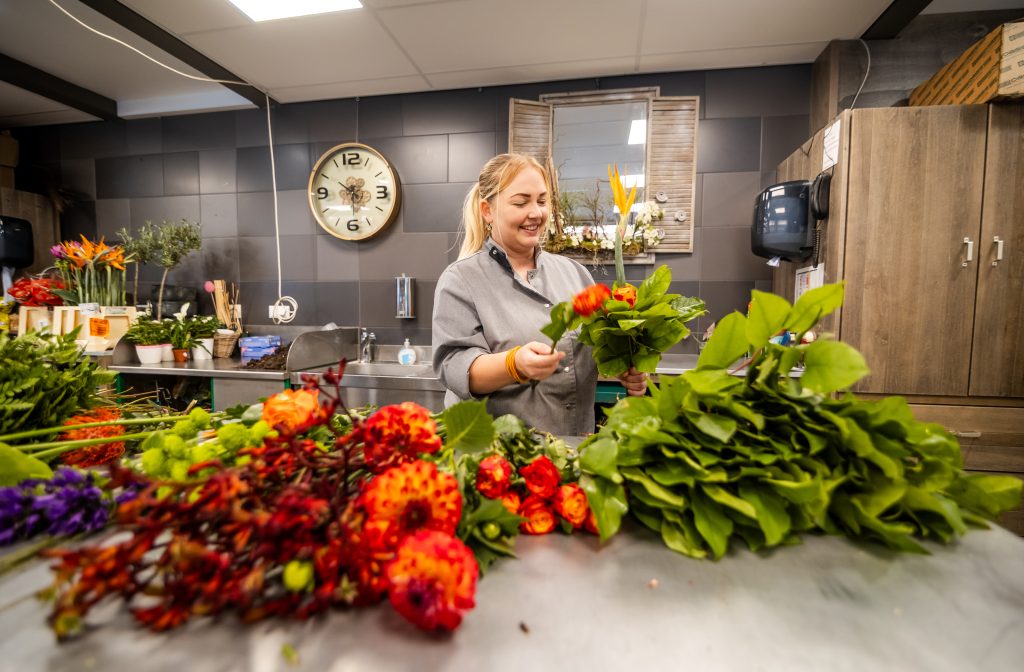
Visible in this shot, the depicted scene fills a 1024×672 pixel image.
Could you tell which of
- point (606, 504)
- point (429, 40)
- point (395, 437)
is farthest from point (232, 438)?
point (429, 40)

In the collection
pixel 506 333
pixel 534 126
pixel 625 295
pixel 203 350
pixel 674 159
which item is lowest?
pixel 203 350

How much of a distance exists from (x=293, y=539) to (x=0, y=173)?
4.72m

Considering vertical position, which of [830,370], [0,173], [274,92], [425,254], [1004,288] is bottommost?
[830,370]

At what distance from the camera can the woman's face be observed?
1274 mm

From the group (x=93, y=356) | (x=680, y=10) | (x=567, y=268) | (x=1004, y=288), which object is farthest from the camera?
(x=93, y=356)

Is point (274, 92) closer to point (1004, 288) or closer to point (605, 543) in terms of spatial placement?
point (605, 543)

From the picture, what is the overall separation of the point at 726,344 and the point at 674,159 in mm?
2345

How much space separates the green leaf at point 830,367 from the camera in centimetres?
43

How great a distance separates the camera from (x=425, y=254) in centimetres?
283

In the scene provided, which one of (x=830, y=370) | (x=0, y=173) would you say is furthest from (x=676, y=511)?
(x=0, y=173)

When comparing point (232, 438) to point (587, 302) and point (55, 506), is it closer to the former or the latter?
point (55, 506)

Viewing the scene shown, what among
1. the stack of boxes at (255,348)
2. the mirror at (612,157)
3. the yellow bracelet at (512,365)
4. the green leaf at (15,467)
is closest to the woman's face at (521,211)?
the yellow bracelet at (512,365)

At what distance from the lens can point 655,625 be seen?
382 millimetres

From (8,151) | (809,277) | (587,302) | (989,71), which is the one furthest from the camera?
(8,151)
